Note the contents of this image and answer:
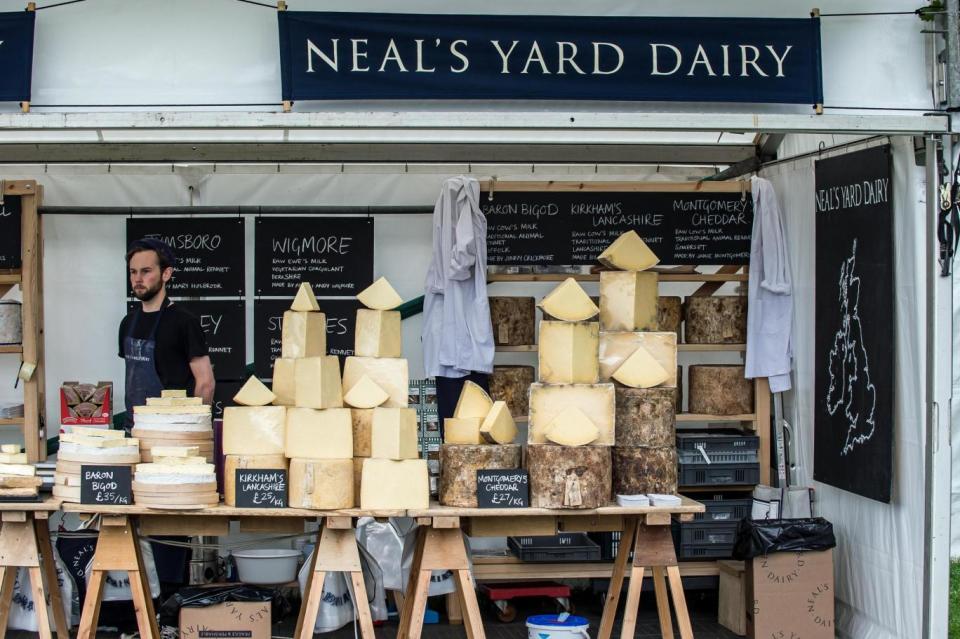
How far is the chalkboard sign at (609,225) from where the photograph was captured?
6.90 meters

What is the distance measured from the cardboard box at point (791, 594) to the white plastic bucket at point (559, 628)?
3.43 feet

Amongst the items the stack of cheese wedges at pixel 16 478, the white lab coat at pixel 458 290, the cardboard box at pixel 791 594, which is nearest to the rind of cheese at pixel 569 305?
the white lab coat at pixel 458 290

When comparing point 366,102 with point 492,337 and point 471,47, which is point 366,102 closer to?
point 471,47

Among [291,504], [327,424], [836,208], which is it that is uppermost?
[836,208]

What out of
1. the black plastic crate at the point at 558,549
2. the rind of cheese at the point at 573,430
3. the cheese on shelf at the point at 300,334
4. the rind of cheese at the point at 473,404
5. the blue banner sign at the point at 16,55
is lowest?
the black plastic crate at the point at 558,549

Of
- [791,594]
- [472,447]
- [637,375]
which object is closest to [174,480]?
[472,447]

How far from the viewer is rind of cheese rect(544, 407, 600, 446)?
4609 mm

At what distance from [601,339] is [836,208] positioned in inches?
63.0

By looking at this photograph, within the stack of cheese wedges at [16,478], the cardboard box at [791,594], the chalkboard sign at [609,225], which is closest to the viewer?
the stack of cheese wedges at [16,478]

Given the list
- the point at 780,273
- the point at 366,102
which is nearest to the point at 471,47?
the point at 366,102

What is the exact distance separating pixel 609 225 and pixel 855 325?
1.81 m

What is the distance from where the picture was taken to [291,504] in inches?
181

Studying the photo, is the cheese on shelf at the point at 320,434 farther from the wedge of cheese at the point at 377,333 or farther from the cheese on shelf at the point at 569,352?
the cheese on shelf at the point at 569,352

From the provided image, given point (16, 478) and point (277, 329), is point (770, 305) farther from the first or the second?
point (16, 478)
